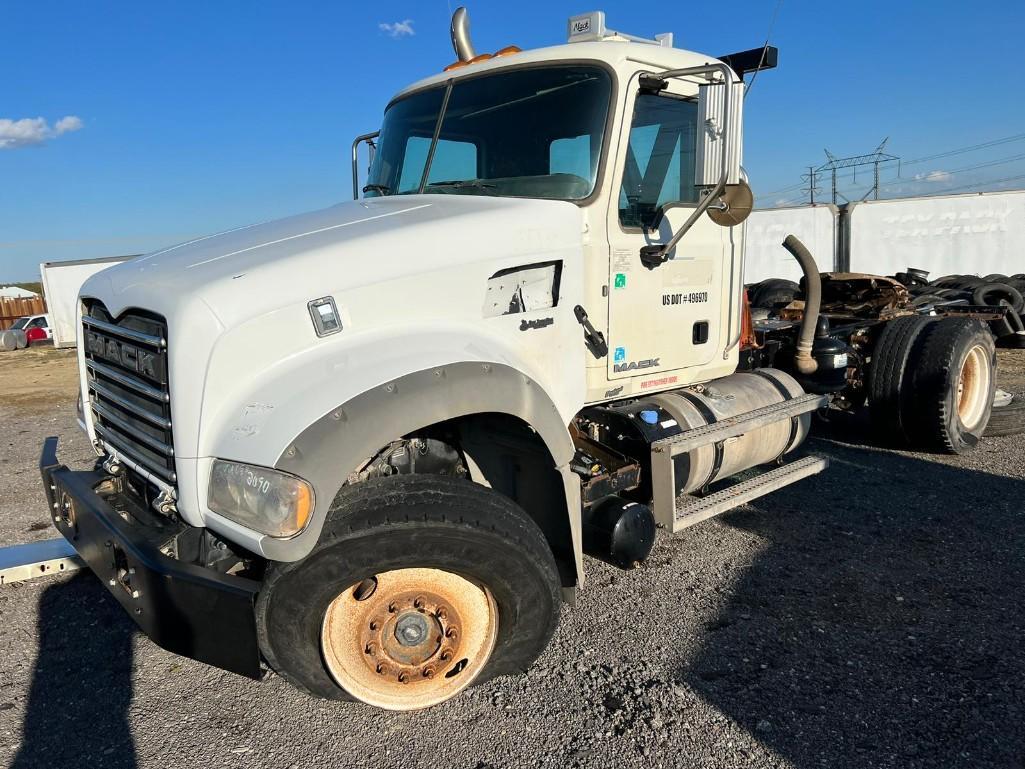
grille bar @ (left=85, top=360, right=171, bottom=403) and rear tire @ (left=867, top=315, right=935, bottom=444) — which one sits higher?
grille bar @ (left=85, top=360, right=171, bottom=403)

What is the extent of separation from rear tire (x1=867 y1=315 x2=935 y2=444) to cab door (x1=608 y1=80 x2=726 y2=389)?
2491mm

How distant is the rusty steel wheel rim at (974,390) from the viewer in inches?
248

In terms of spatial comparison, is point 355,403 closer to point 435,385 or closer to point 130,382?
point 435,385

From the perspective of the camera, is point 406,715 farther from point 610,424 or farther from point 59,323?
point 59,323

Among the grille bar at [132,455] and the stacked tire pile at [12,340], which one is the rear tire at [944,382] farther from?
the stacked tire pile at [12,340]

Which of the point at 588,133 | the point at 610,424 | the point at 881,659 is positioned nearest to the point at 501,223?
the point at 588,133

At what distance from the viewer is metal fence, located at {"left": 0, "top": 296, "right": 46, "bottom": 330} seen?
1215 inches

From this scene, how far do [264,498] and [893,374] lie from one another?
5301 millimetres

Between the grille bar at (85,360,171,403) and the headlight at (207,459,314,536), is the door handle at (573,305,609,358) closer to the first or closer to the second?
the headlight at (207,459,314,536)

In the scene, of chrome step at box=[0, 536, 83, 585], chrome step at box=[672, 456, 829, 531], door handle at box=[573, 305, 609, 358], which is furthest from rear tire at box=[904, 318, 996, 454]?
chrome step at box=[0, 536, 83, 585]

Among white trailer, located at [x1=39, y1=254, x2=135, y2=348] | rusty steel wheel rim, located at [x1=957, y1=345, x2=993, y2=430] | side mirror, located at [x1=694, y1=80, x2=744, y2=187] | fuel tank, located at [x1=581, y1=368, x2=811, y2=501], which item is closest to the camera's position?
side mirror, located at [x1=694, y1=80, x2=744, y2=187]

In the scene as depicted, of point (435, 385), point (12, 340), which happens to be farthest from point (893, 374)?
point (12, 340)

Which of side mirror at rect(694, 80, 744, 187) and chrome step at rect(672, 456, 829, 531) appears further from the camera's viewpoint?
chrome step at rect(672, 456, 829, 531)

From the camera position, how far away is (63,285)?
1927cm
